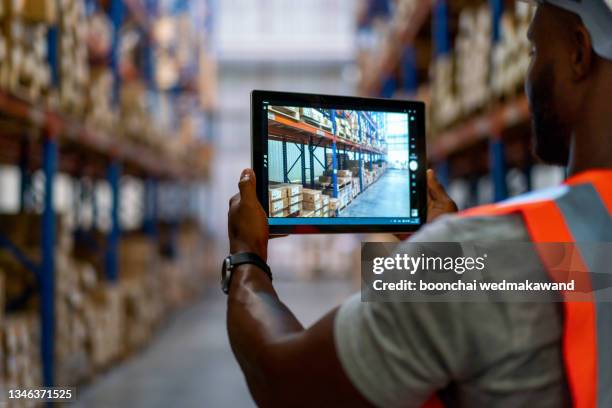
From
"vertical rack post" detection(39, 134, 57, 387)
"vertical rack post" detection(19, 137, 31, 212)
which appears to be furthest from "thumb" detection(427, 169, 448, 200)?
"vertical rack post" detection(19, 137, 31, 212)

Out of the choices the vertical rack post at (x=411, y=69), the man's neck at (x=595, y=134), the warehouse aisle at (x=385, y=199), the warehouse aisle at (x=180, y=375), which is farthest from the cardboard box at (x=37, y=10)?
the vertical rack post at (x=411, y=69)

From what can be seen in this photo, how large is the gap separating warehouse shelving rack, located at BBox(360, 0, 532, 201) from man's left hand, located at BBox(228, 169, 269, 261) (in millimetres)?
2566

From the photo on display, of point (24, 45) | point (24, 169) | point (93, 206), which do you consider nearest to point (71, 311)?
point (24, 169)

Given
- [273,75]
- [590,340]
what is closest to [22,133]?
[590,340]

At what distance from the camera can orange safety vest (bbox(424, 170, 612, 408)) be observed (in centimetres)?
80

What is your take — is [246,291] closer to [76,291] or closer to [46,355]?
[46,355]

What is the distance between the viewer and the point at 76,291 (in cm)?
500

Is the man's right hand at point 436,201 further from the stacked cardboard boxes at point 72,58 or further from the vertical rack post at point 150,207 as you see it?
the vertical rack post at point 150,207

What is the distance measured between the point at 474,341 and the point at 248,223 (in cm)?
48

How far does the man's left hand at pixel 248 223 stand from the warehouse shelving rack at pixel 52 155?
292 centimetres

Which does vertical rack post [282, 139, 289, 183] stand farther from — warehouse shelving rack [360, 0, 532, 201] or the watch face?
warehouse shelving rack [360, 0, 532, 201]

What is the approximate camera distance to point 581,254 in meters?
0.83

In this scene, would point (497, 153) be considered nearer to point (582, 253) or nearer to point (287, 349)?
point (582, 253)

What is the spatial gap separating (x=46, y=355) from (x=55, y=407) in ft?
1.37
